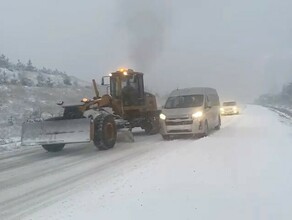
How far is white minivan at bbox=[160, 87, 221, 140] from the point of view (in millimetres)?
15266

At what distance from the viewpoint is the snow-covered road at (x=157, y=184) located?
18.8 ft

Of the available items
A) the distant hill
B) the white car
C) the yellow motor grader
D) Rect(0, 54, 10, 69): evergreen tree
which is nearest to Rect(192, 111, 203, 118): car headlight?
the yellow motor grader

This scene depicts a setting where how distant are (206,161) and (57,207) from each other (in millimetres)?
4031

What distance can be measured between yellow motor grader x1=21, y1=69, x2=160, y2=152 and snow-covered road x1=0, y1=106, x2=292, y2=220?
31.9 inches

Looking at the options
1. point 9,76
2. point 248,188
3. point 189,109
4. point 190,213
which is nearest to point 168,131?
point 189,109

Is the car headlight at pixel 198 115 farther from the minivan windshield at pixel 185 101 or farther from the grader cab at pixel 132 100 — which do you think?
the grader cab at pixel 132 100

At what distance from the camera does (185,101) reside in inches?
668

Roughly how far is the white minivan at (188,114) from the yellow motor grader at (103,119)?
4.91 ft

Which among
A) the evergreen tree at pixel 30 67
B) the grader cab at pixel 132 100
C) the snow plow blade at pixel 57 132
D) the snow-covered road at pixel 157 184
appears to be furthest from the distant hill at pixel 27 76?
the snow-covered road at pixel 157 184

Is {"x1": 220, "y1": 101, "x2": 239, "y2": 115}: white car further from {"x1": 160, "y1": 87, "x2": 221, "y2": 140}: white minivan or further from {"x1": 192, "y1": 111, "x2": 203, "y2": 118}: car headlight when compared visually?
{"x1": 192, "y1": 111, "x2": 203, "y2": 118}: car headlight

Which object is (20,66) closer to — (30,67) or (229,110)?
(30,67)

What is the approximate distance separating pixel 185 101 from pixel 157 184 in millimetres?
9990

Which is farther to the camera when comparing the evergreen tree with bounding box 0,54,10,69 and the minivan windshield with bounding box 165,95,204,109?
the evergreen tree with bounding box 0,54,10,69

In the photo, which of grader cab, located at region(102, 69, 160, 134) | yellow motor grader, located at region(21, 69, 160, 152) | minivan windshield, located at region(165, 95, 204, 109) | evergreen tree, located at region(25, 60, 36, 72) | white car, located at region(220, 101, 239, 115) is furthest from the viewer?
evergreen tree, located at region(25, 60, 36, 72)
